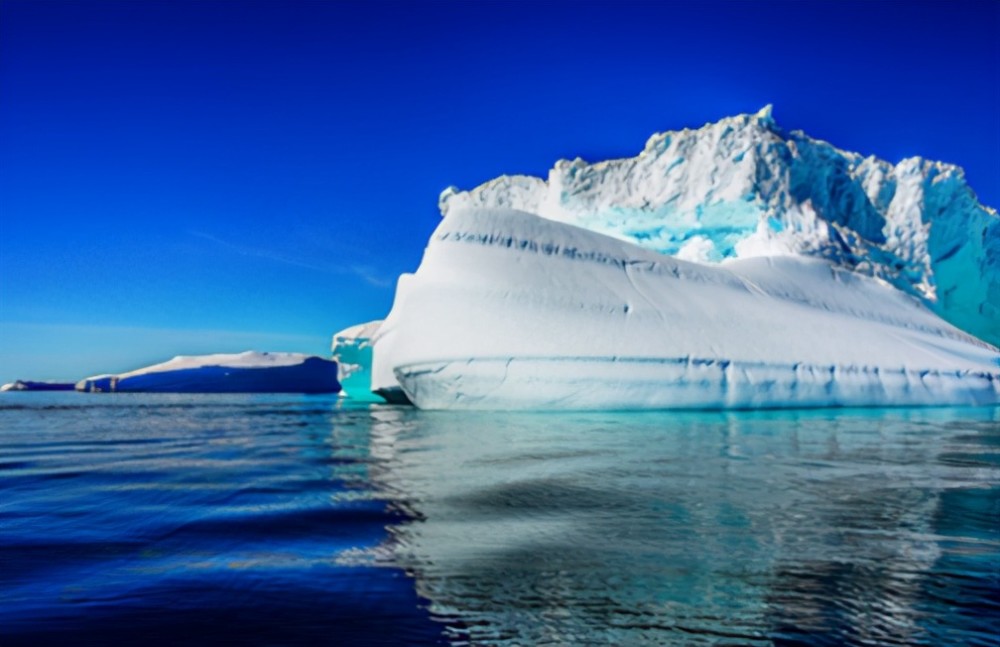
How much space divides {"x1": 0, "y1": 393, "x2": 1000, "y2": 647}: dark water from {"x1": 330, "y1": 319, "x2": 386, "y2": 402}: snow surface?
74.4ft

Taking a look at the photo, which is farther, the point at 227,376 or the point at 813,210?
the point at 227,376

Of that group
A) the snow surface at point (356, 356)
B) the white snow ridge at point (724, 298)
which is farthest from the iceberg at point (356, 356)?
the white snow ridge at point (724, 298)

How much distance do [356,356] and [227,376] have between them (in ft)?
75.2

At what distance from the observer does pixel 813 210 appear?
24375 millimetres

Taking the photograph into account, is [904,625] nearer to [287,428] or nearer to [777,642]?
[777,642]

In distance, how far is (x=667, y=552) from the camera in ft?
9.05

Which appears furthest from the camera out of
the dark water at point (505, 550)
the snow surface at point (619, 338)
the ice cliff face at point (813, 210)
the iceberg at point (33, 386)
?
the iceberg at point (33, 386)

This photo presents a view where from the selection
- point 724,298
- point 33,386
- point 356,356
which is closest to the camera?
point 724,298

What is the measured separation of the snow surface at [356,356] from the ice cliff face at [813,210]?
1287cm

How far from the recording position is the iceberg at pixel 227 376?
46594mm

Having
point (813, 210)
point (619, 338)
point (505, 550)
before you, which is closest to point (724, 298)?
point (619, 338)

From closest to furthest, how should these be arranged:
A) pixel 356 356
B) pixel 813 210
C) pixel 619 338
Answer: pixel 619 338
pixel 813 210
pixel 356 356

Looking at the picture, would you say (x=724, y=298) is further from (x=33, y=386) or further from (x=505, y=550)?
(x=33, y=386)

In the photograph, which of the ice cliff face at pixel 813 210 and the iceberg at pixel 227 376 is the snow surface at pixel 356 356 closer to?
the ice cliff face at pixel 813 210
